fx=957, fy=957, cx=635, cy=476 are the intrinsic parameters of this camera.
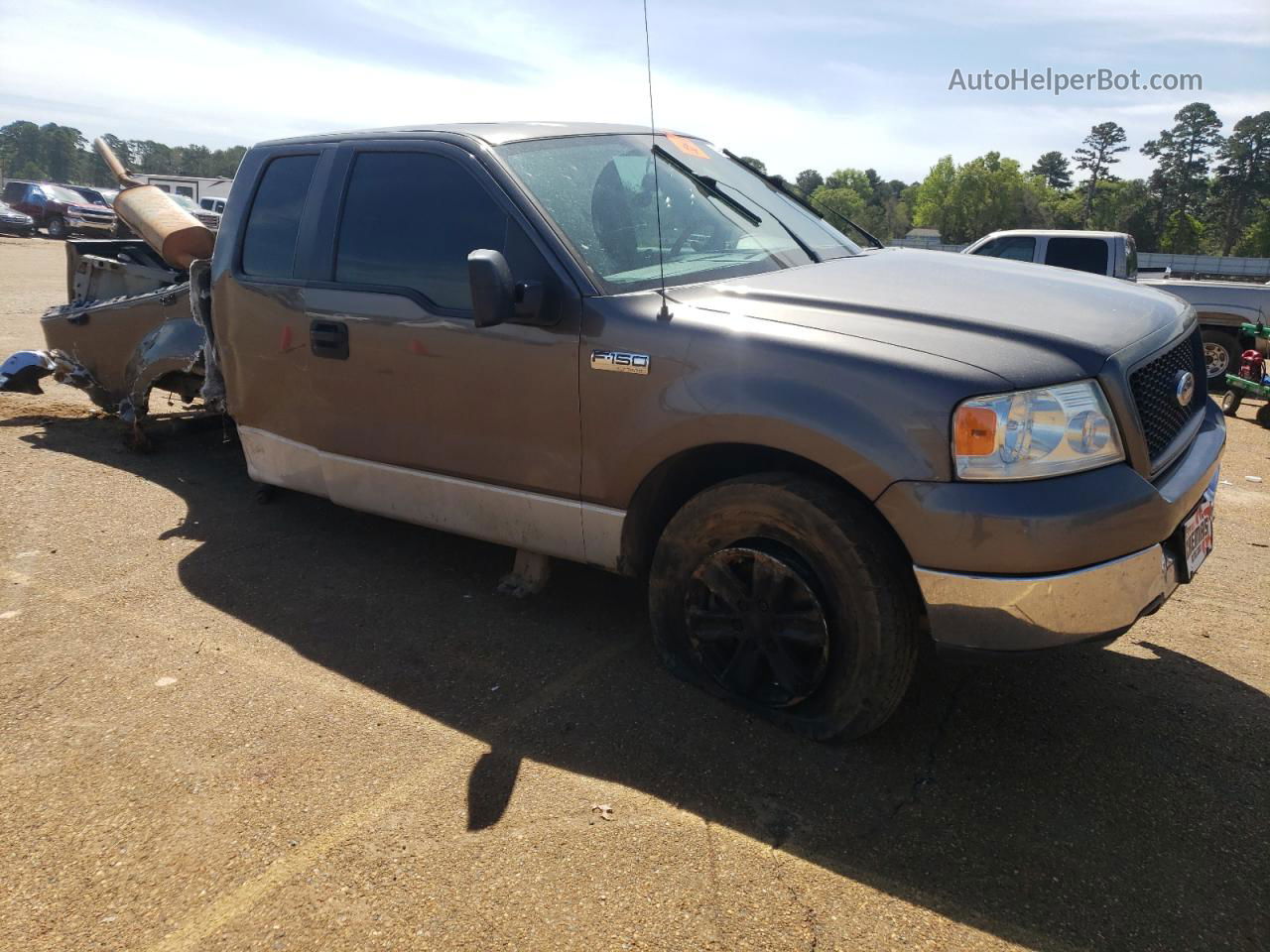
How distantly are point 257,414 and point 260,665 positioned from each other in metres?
1.42

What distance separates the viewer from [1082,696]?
327 centimetres

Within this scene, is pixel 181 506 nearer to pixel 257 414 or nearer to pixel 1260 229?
pixel 257 414

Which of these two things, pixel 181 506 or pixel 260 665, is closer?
pixel 260 665

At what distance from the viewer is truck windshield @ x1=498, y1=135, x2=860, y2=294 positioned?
338 cm

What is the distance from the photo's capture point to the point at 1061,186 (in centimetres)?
16138

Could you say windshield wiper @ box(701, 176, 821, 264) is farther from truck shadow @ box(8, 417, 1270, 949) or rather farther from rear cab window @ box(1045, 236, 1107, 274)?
rear cab window @ box(1045, 236, 1107, 274)

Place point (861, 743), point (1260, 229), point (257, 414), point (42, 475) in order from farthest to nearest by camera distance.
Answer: point (1260, 229), point (42, 475), point (257, 414), point (861, 743)

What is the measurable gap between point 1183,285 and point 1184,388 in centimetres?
948

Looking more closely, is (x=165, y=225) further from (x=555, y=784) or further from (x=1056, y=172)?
(x=1056, y=172)

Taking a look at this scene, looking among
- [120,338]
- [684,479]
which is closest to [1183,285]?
[684,479]

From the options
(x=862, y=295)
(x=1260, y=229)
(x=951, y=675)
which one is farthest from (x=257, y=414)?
(x=1260, y=229)

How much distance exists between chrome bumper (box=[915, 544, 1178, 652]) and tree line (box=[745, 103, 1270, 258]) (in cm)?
8531

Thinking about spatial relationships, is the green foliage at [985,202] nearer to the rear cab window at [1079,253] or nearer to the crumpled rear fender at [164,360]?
the rear cab window at [1079,253]

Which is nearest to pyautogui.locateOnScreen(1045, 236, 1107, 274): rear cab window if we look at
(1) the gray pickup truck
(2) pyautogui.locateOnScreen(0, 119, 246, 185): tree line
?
(1) the gray pickup truck
